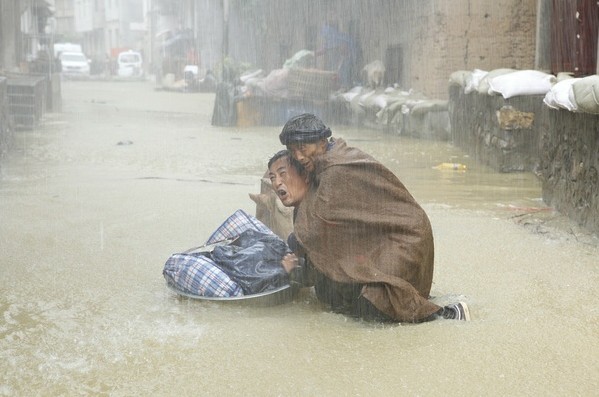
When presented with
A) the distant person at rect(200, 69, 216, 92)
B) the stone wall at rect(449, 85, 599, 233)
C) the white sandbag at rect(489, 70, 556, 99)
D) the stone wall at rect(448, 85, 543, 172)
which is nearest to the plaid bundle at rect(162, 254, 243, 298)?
the stone wall at rect(449, 85, 599, 233)

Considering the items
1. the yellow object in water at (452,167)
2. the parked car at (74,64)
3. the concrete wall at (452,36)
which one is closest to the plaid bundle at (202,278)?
the yellow object in water at (452,167)

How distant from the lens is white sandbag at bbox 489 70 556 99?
916cm

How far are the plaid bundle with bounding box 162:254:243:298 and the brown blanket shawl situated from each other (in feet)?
1.93

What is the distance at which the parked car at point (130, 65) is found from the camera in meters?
50.2

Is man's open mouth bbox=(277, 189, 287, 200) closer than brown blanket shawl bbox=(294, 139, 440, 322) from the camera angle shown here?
No

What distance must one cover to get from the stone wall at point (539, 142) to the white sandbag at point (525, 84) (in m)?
0.17

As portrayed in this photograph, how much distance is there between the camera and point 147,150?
486 inches

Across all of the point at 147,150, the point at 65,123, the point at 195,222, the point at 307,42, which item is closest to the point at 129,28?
the point at 307,42

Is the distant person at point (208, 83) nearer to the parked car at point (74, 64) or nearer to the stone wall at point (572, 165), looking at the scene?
the parked car at point (74, 64)

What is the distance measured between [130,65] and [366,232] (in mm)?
48564

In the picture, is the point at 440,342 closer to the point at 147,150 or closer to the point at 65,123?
the point at 147,150

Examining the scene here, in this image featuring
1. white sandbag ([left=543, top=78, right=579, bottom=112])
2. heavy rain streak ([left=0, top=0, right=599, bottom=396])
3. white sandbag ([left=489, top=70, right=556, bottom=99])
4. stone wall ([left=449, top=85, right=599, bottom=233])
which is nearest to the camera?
heavy rain streak ([left=0, top=0, right=599, bottom=396])

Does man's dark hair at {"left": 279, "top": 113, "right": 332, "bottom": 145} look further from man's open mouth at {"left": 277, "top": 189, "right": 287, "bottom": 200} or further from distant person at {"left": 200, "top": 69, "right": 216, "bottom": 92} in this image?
distant person at {"left": 200, "top": 69, "right": 216, "bottom": 92}

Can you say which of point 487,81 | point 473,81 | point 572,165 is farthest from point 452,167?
point 572,165
